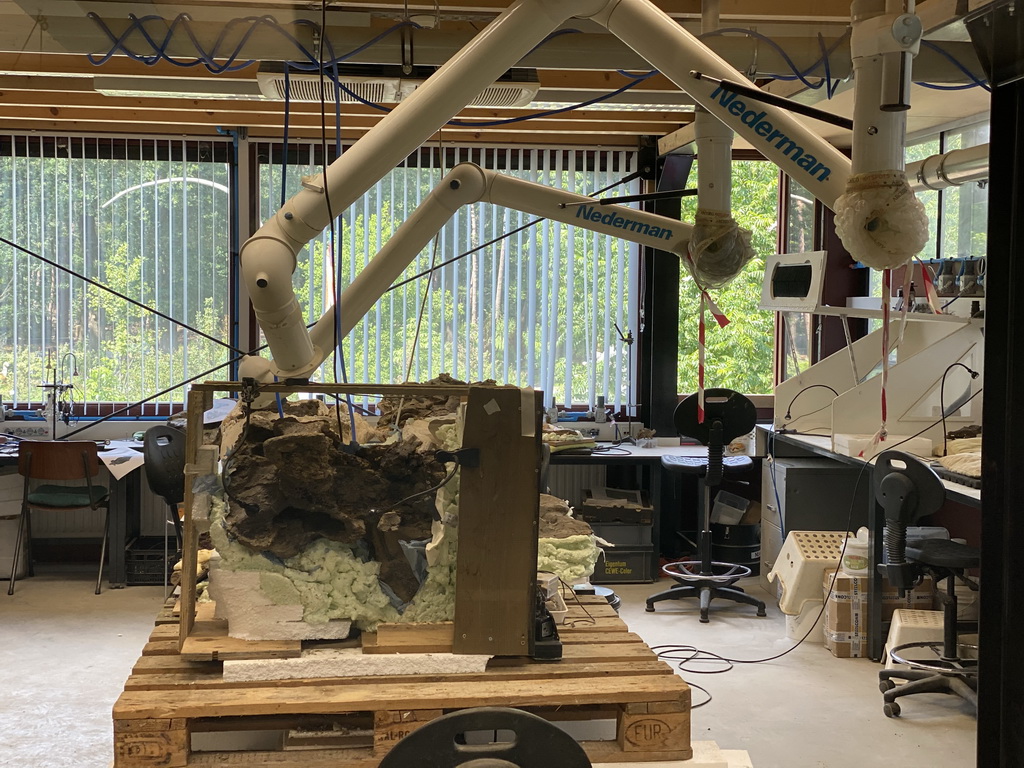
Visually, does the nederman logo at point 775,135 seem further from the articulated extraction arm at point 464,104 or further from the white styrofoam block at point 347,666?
the white styrofoam block at point 347,666

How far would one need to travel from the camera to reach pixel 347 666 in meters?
2.37

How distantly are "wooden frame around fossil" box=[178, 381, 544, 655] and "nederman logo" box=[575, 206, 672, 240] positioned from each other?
0.63 metres

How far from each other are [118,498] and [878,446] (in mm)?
4183

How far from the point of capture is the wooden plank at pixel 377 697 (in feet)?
7.17

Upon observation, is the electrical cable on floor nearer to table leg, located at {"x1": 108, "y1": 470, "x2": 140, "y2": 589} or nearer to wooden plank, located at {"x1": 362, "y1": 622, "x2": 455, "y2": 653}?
wooden plank, located at {"x1": 362, "y1": 622, "x2": 455, "y2": 653}

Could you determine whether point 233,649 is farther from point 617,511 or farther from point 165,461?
point 617,511

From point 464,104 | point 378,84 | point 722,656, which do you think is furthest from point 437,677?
point 722,656

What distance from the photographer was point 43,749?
12.8 feet

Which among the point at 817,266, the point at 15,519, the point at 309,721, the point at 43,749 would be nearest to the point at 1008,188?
the point at 309,721

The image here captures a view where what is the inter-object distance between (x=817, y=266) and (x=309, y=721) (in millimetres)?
4423

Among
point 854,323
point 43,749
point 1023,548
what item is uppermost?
point 854,323

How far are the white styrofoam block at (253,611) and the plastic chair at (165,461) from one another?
10.7ft

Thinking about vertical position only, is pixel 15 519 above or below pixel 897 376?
below

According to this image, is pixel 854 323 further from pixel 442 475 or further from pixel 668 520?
pixel 442 475
